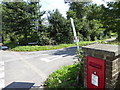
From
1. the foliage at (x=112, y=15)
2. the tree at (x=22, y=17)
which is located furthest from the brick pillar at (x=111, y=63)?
the tree at (x=22, y=17)

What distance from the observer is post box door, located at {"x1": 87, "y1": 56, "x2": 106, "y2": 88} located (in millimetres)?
2475

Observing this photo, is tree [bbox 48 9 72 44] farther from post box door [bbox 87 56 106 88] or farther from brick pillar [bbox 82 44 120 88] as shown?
brick pillar [bbox 82 44 120 88]

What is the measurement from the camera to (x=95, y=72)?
103 inches

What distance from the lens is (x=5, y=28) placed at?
17.0 m

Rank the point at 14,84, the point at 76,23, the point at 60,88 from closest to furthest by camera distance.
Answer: the point at 60,88 → the point at 14,84 → the point at 76,23

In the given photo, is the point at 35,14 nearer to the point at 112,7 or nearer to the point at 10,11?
the point at 10,11

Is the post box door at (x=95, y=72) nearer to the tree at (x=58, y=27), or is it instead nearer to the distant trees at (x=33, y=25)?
the distant trees at (x=33, y=25)

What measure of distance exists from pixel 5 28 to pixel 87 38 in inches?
639

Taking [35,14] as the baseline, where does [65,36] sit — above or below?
below

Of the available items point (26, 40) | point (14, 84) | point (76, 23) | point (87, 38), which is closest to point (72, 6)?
point (76, 23)

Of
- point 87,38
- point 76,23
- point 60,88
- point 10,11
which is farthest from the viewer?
point 87,38

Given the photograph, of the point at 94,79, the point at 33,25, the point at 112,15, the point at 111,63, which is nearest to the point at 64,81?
the point at 94,79

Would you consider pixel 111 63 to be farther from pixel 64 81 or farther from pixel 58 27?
pixel 58 27

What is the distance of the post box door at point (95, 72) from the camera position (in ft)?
8.12
